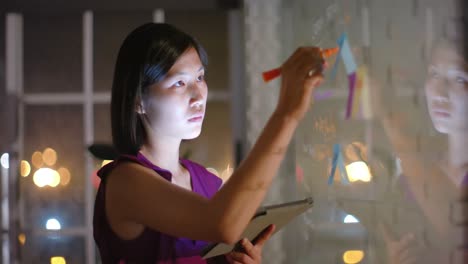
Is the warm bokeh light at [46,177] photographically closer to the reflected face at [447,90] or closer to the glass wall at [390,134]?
the glass wall at [390,134]

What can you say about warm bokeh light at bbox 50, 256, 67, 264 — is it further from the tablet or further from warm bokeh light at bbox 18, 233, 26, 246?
the tablet

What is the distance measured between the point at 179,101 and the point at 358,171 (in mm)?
665

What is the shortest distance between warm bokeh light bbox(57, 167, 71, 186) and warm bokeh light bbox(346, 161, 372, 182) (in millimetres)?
663

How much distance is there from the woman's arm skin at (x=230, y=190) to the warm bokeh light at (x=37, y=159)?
2.74 feet

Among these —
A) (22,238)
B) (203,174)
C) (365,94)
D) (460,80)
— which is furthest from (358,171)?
(22,238)

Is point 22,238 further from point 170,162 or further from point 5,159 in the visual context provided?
point 170,162

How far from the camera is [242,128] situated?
123 cm

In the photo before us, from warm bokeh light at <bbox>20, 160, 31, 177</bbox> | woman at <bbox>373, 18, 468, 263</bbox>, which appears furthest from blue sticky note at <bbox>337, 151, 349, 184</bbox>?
warm bokeh light at <bbox>20, 160, 31, 177</bbox>

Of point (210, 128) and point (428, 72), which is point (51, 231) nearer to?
point (210, 128)

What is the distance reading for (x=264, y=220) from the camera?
20.2 inches

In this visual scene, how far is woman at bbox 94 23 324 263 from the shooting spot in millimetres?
463

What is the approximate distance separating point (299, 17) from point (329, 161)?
326 mm

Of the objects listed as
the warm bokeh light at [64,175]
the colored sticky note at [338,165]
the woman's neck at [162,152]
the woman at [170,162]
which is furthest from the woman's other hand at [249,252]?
the warm bokeh light at [64,175]

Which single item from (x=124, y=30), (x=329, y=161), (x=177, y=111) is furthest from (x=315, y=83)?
(x=124, y=30)
